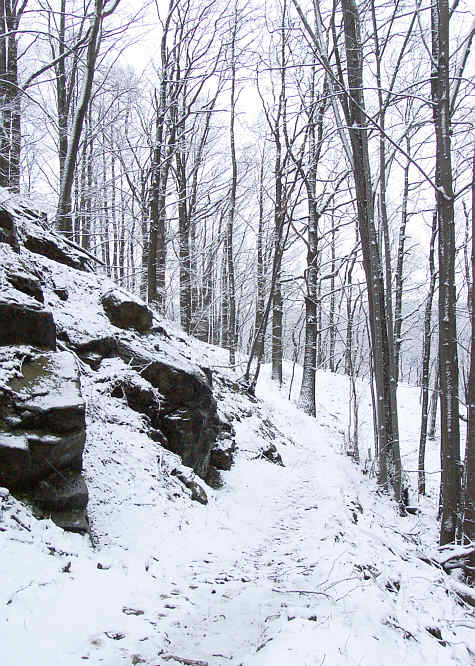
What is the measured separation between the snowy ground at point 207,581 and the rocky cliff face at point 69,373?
1.04 feet

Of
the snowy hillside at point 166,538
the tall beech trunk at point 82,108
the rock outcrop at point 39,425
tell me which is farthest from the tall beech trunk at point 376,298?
the rock outcrop at point 39,425

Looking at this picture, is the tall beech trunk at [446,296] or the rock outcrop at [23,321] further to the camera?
the tall beech trunk at [446,296]

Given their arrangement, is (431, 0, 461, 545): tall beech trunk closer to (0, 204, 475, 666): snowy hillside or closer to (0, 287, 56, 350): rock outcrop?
(0, 204, 475, 666): snowy hillside

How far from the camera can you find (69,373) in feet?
14.9

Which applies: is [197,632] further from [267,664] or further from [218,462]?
[218,462]

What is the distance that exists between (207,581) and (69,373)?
251cm

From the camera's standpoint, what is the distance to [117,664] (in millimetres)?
2611

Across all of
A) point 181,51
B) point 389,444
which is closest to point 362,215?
point 389,444

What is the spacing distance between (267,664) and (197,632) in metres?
0.80

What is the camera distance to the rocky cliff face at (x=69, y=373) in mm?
3896

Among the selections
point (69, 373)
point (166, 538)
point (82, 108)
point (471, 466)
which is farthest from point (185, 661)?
point (82, 108)

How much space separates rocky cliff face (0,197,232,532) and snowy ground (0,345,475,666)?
1.04 feet

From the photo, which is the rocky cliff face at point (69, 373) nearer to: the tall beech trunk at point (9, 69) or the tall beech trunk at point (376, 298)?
the tall beech trunk at point (376, 298)

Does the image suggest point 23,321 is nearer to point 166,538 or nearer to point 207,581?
point 166,538
